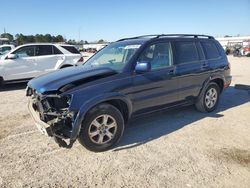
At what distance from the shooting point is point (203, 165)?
3713mm

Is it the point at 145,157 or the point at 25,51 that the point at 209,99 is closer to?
the point at 145,157

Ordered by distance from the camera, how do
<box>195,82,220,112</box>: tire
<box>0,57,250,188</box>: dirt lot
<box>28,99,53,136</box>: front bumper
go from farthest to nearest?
1. <box>195,82,220,112</box>: tire
2. <box>28,99,53,136</box>: front bumper
3. <box>0,57,250,188</box>: dirt lot

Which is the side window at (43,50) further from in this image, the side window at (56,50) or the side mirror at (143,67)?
the side mirror at (143,67)

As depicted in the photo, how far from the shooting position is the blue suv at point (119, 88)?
151 inches

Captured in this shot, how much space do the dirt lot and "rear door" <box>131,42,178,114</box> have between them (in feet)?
1.96

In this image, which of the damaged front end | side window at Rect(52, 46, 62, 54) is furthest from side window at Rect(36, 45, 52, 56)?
the damaged front end

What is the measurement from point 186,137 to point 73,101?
2.25m

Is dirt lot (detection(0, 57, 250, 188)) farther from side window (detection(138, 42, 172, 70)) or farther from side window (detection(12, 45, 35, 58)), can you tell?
side window (detection(12, 45, 35, 58))

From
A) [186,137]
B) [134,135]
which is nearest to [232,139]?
[186,137]

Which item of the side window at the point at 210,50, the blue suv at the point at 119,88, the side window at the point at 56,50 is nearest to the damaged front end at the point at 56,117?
the blue suv at the point at 119,88

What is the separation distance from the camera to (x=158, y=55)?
197 inches

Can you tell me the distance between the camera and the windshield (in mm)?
4668

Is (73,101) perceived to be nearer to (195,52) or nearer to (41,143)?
(41,143)

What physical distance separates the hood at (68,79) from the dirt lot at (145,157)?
3.57ft
